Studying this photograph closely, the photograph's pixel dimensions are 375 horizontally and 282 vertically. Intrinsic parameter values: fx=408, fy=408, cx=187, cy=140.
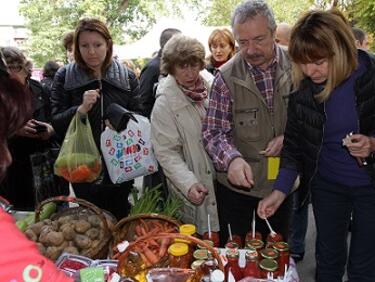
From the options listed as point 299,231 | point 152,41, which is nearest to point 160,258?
point 299,231

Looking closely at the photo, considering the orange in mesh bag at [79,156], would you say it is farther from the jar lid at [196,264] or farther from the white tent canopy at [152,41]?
the white tent canopy at [152,41]

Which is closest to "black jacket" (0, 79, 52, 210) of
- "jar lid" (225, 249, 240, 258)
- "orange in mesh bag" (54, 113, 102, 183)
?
"orange in mesh bag" (54, 113, 102, 183)

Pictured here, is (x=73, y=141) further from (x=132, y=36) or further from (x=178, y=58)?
(x=132, y=36)

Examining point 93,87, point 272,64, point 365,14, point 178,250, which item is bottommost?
point 178,250

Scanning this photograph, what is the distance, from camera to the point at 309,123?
1.93 meters

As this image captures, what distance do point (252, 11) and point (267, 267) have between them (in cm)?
122

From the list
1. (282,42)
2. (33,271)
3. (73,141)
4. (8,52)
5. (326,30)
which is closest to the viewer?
(33,271)

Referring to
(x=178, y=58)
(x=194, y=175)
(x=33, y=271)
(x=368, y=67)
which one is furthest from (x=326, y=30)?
(x=33, y=271)

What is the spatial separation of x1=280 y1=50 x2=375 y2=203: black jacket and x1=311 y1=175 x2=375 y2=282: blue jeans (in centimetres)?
10

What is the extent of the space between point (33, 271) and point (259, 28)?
158 cm

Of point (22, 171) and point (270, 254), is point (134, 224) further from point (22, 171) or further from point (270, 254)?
point (22, 171)

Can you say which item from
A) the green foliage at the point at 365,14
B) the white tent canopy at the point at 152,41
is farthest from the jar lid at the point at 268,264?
the white tent canopy at the point at 152,41

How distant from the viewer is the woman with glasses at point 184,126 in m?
2.28

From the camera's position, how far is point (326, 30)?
173 cm
